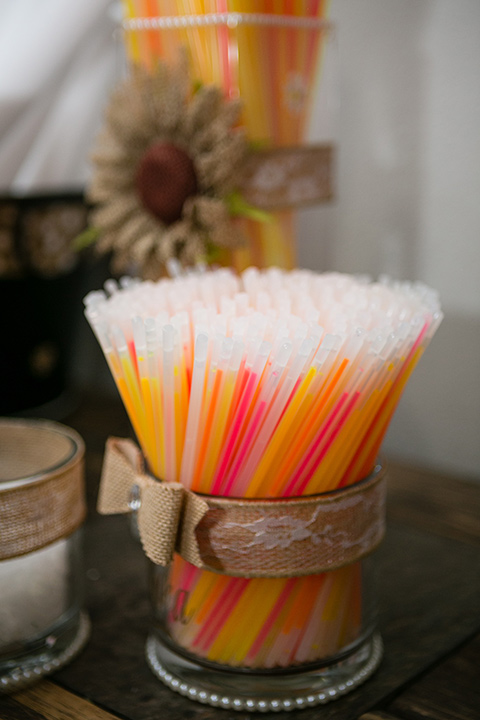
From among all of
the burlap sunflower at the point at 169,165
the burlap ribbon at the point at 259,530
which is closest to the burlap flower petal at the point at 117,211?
the burlap sunflower at the point at 169,165

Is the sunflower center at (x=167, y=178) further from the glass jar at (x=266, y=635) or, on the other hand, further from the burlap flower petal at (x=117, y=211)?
the glass jar at (x=266, y=635)

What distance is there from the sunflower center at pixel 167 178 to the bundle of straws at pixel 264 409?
0.14 m

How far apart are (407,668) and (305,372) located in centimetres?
15

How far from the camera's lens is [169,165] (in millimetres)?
451

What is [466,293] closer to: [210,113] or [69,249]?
[210,113]

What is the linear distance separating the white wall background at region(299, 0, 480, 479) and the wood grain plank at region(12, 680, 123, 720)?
0.34m

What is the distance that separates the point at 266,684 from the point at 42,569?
109 mm

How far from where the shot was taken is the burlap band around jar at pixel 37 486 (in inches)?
12.6

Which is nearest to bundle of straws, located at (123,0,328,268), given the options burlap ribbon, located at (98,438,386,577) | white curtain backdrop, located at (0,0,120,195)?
white curtain backdrop, located at (0,0,120,195)

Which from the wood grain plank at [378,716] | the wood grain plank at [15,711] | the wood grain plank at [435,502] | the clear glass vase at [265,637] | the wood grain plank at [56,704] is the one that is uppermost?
the clear glass vase at [265,637]

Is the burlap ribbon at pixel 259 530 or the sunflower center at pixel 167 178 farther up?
the sunflower center at pixel 167 178

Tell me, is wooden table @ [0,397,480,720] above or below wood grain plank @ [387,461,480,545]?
above

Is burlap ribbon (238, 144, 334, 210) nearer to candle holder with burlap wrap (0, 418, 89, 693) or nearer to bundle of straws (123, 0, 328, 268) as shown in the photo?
bundle of straws (123, 0, 328, 268)

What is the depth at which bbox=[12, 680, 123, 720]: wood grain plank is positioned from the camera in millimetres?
306
